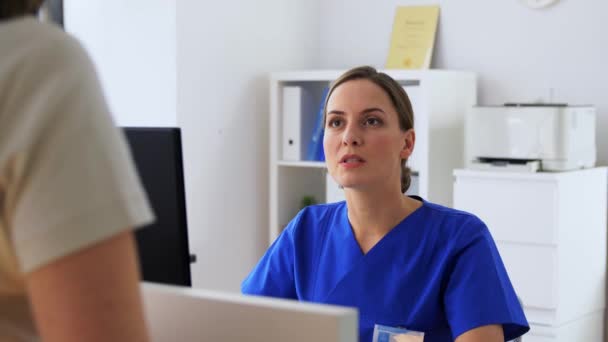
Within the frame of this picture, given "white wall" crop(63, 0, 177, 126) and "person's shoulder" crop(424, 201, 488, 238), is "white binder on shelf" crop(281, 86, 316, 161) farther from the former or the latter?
"person's shoulder" crop(424, 201, 488, 238)

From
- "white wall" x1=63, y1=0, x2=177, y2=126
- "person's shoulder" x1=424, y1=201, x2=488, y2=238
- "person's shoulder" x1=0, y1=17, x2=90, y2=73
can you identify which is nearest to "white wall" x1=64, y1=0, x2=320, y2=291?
"white wall" x1=63, y1=0, x2=177, y2=126

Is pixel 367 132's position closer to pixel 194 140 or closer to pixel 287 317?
pixel 287 317

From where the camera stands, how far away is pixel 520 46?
3.94 m

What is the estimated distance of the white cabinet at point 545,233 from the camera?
11.1 ft

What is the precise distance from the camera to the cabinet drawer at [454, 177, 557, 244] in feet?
11.1

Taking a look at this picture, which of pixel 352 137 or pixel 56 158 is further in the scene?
pixel 352 137

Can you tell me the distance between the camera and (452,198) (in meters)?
3.90

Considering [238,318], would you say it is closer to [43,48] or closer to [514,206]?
[43,48]

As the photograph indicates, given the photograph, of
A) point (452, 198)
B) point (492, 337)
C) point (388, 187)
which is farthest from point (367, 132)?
point (452, 198)

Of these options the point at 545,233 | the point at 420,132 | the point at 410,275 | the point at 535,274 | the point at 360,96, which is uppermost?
the point at 360,96

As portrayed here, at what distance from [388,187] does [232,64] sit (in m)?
2.12

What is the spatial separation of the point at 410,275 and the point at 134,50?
2.13m

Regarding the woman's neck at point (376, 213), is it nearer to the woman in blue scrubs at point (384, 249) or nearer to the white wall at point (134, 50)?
the woman in blue scrubs at point (384, 249)

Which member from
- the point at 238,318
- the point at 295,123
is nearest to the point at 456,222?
the point at 238,318
